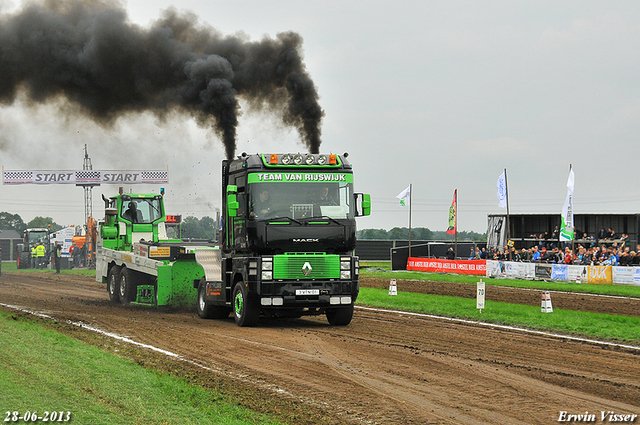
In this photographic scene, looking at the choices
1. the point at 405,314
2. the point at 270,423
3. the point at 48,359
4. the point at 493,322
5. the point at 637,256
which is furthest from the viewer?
the point at 637,256

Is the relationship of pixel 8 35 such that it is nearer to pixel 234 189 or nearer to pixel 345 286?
pixel 234 189

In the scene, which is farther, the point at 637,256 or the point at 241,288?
the point at 637,256

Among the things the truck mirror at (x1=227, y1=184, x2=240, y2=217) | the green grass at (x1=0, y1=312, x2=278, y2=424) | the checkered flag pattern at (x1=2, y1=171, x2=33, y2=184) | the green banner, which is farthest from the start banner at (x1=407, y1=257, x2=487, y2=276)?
the checkered flag pattern at (x1=2, y1=171, x2=33, y2=184)

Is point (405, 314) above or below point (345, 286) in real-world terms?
below

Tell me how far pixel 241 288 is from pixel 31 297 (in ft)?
40.0

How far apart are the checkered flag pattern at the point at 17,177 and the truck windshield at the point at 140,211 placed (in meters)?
47.4

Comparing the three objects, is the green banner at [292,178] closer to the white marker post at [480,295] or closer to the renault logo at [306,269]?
the renault logo at [306,269]

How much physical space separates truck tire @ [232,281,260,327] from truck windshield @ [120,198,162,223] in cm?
890

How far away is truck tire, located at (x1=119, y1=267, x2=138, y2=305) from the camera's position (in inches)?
816

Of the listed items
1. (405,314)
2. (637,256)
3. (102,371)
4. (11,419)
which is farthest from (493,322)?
(637,256)

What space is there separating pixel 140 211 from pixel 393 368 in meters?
15.2

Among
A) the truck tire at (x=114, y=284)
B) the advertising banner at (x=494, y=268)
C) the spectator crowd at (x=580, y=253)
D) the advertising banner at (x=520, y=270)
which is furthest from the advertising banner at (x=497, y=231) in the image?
the truck tire at (x=114, y=284)

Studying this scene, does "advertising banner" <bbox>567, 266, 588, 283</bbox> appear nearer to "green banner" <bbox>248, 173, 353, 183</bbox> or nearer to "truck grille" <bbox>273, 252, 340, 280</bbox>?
"truck grille" <bbox>273, 252, 340, 280</bbox>

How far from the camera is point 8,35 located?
805 inches
